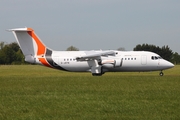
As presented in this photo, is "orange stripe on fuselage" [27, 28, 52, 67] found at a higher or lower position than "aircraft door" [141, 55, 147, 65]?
higher

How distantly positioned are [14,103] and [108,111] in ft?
12.9

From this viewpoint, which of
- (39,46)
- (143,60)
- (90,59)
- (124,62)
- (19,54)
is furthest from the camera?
(19,54)

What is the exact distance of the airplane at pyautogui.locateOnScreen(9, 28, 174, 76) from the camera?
42.4 meters

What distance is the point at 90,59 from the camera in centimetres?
4281

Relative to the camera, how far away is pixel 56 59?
143 ft

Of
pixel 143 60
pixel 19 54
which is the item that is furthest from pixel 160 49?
pixel 143 60

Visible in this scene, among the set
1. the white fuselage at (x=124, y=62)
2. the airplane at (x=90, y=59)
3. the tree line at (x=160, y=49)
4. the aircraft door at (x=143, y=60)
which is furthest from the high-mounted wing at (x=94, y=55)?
the tree line at (x=160, y=49)

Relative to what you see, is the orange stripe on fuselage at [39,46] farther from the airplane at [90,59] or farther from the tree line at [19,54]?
the tree line at [19,54]

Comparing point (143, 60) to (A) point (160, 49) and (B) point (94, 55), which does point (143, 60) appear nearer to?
(B) point (94, 55)

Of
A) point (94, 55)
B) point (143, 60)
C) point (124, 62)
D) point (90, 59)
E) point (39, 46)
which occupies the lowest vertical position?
point (124, 62)

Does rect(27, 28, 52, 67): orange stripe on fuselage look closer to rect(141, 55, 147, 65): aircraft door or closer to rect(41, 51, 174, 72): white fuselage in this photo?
rect(41, 51, 174, 72): white fuselage

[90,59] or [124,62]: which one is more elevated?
[90,59]

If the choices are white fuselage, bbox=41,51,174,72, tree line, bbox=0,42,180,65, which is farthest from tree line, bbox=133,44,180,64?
white fuselage, bbox=41,51,174,72

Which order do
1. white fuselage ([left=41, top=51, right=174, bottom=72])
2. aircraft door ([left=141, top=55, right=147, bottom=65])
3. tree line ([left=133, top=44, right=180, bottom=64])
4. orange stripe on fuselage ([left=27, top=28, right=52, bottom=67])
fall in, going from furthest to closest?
tree line ([left=133, top=44, right=180, bottom=64]) < orange stripe on fuselage ([left=27, top=28, right=52, bottom=67]) < aircraft door ([left=141, top=55, right=147, bottom=65]) < white fuselage ([left=41, top=51, right=174, bottom=72])
